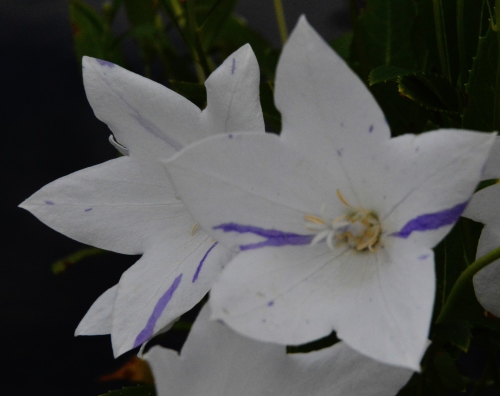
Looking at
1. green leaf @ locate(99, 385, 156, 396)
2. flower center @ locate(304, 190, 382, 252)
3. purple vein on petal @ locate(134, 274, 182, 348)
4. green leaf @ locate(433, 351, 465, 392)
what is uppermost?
flower center @ locate(304, 190, 382, 252)

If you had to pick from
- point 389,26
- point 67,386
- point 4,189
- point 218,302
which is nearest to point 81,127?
point 4,189

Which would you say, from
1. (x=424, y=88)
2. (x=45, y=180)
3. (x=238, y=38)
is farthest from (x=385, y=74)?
(x=45, y=180)

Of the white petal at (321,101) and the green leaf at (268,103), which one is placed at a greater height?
the white petal at (321,101)

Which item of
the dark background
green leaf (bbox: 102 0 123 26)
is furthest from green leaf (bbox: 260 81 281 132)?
the dark background

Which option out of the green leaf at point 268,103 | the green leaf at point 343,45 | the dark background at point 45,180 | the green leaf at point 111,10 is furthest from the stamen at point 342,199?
the dark background at point 45,180

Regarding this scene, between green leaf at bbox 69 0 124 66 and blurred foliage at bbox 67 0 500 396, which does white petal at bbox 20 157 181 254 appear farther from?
green leaf at bbox 69 0 124 66

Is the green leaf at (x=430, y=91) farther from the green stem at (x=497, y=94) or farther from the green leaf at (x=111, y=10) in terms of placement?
the green leaf at (x=111, y=10)

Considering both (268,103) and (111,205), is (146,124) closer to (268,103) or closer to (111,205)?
(111,205)
